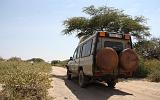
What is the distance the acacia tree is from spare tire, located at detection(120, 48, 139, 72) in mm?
14775

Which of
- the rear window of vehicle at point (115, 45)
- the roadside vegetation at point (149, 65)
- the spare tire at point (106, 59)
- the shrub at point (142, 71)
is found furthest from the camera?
the shrub at point (142, 71)

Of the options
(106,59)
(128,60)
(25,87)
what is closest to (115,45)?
(128,60)

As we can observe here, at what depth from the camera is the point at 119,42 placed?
46.5ft

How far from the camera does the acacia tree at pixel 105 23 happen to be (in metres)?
28.2

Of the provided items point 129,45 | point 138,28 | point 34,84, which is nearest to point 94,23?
point 138,28

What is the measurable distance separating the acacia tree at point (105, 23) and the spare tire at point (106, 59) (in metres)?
15.2

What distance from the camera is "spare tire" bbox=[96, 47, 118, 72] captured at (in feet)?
42.0

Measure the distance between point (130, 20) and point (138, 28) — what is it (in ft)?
3.90

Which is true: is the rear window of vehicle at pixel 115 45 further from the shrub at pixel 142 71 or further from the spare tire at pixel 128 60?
the shrub at pixel 142 71

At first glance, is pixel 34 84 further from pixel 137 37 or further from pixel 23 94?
pixel 137 37

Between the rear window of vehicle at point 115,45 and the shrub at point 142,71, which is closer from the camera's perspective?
the rear window of vehicle at point 115,45

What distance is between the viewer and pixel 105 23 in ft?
92.5

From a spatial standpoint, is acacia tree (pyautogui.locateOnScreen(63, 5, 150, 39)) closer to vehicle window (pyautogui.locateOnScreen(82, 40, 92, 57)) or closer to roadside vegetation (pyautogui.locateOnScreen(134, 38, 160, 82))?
roadside vegetation (pyautogui.locateOnScreen(134, 38, 160, 82))

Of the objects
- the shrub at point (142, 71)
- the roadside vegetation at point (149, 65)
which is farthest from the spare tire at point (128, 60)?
the shrub at point (142, 71)
